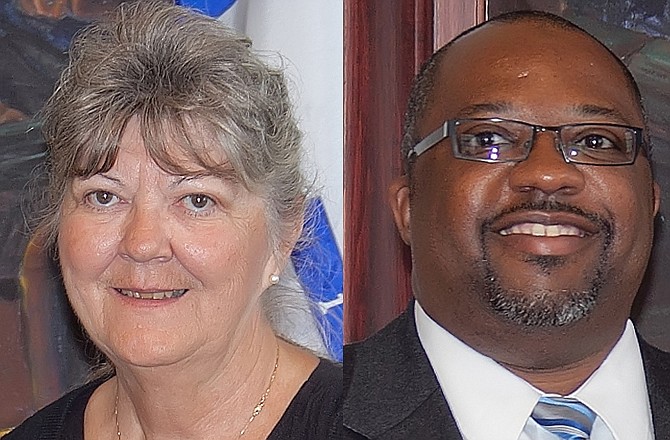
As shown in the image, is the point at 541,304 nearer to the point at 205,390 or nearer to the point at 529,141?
the point at 529,141

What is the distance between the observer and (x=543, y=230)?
4.92 feet

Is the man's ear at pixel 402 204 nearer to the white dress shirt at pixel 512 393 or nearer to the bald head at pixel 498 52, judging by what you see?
the bald head at pixel 498 52

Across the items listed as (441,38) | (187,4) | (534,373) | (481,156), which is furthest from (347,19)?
(534,373)

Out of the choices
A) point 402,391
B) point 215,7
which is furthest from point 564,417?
point 215,7

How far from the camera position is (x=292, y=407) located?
169 cm

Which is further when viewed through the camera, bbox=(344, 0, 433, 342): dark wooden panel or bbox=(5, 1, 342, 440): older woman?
bbox=(344, 0, 433, 342): dark wooden panel

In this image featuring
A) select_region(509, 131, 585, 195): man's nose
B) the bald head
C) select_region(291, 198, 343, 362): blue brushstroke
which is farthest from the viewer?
select_region(291, 198, 343, 362): blue brushstroke

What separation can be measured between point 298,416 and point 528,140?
0.52 meters

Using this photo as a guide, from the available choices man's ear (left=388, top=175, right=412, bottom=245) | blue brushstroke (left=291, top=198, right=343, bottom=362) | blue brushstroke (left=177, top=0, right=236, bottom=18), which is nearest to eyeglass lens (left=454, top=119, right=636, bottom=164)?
man's ear (left=388, top=175, right=412, bottom=245)

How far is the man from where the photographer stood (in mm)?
1505

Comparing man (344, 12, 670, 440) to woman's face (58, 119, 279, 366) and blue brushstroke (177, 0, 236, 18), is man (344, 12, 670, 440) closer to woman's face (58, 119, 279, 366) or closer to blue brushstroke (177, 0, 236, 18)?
woman's face (58, 119, 279, 366)

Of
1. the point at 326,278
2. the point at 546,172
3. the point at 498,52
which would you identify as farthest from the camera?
the point at 326,278

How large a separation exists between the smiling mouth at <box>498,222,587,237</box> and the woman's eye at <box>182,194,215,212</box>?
39cm

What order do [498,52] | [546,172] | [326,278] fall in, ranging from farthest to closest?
[326,278]
[498,52]
[546,172]
